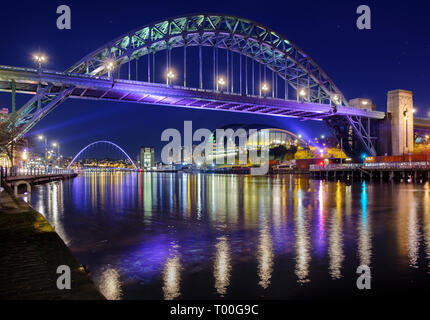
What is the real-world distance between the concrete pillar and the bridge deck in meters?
2.00

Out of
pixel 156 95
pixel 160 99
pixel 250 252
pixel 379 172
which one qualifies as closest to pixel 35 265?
pixel 250 252

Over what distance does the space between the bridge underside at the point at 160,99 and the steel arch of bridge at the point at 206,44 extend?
2469 millimetres

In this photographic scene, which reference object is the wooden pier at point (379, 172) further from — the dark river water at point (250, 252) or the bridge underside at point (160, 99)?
the dark river water at point (250, 252)

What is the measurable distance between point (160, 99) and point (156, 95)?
108 inches

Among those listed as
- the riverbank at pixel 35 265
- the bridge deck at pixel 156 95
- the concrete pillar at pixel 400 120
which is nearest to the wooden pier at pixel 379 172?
the concrete pillar at pixel 400 120

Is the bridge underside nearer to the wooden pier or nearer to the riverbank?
the wooden pier

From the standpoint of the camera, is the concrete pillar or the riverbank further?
the concrete pillar

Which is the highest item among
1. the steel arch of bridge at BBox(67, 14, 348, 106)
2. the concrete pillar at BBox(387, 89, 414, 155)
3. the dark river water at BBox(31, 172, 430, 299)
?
the steel arch of bridge at BBox(67, 14, 348, 106)

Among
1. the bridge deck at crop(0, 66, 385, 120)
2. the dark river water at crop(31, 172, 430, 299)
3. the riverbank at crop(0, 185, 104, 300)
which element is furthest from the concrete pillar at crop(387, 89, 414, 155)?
the riverbank at crop(0, 185, 104, 300)

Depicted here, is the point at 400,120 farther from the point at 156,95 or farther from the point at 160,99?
the point at 156,95

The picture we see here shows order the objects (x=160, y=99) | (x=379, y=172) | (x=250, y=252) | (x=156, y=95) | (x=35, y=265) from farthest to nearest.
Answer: (x=379, y=172), (x=160, y=99), (x=156, y=95), (x=250, y=252), (x=35, y=265)

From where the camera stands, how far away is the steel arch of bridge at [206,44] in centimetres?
4034

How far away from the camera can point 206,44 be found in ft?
170

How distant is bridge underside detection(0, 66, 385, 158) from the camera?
31.5 metres
